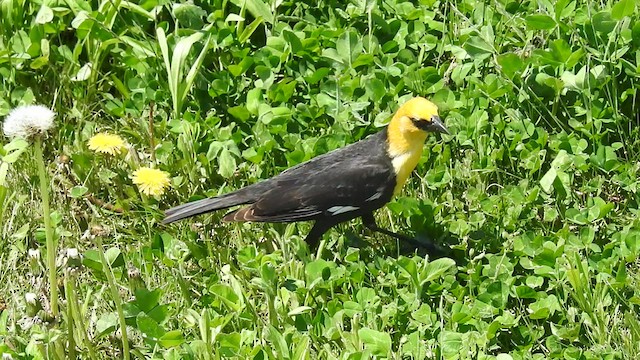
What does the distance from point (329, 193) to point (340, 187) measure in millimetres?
59

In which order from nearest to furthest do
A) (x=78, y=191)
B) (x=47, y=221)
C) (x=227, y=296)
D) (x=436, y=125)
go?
(x=47, y=221), (x=227, y=296), (x=436, y=125), (x=78, y=191)

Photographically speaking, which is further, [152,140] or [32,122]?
[152,140]

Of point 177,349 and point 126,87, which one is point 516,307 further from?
point 126,87

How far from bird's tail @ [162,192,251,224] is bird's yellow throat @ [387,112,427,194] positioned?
26.2 inches

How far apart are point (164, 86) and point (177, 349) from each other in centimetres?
184

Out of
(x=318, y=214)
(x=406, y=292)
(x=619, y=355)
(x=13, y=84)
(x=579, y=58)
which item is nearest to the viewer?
(x=619, y=355)

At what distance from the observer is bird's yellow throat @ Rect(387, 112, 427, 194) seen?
189 inches

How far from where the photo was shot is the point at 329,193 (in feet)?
15.6

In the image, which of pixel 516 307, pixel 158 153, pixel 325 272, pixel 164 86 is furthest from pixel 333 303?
pixel 164 86

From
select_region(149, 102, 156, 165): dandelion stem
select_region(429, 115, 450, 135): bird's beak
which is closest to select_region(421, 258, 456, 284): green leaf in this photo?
select_region(429, 115, 450, 135): bird's beak

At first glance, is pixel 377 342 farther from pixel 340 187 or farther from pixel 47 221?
pixel 47 221

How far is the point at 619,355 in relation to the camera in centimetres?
406

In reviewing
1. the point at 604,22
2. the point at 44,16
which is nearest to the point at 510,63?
the point at 604,22

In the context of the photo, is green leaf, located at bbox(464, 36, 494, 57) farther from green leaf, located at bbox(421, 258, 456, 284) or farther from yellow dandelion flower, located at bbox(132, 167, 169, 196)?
yellow dandelion flower, located at bbox(132, 167, 169, 196)
